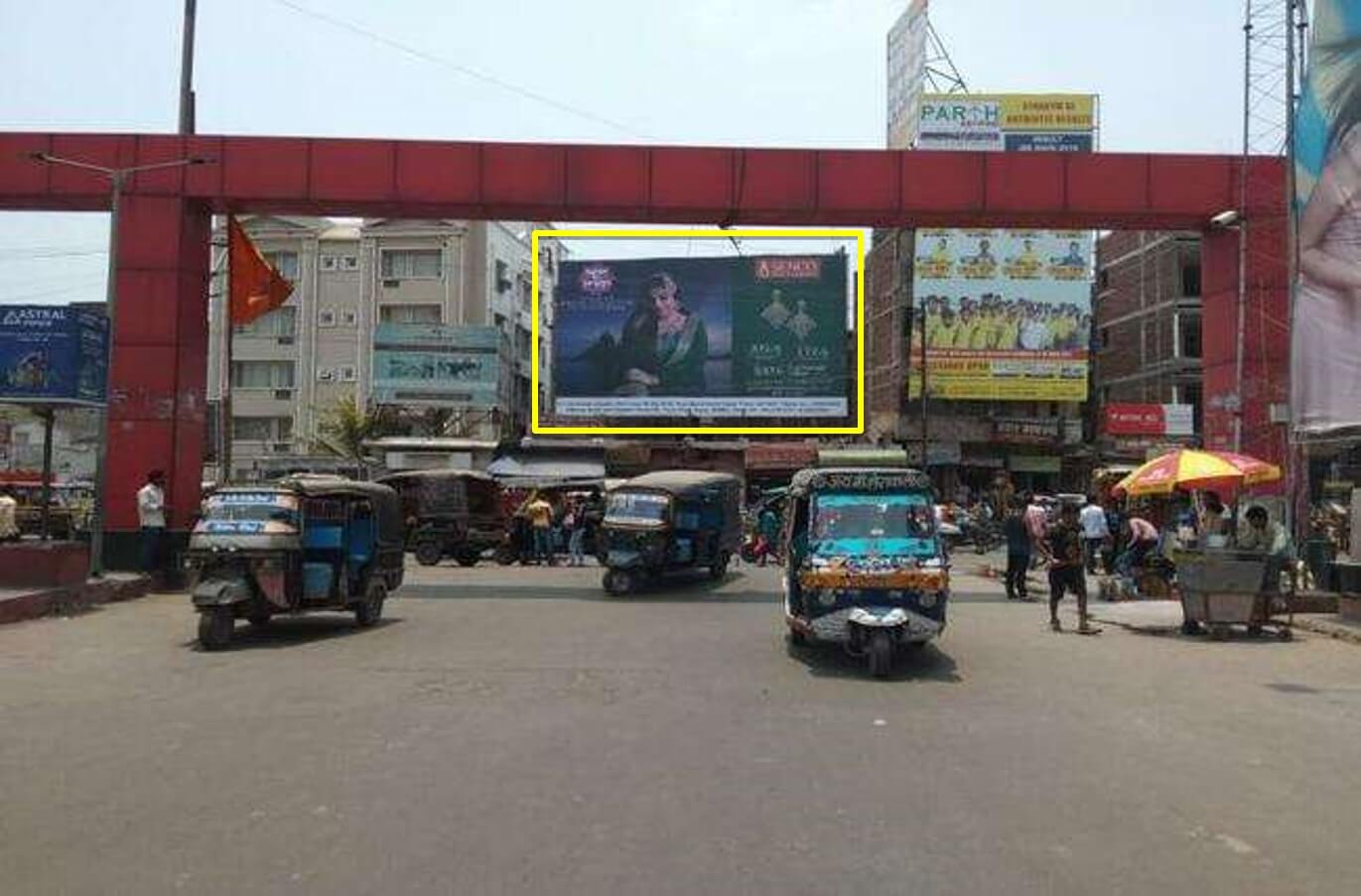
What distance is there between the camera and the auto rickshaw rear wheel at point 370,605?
1684 centimetres

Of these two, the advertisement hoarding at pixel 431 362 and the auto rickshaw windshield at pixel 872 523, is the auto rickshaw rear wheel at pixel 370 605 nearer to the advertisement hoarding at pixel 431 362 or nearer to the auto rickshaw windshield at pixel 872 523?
the auto rickshaw windshield at pixel 872 523

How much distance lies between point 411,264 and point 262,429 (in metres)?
10.3

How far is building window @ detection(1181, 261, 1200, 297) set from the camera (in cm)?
5559

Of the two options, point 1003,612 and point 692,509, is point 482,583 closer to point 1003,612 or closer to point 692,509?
point 692,509

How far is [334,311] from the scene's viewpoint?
61.0m

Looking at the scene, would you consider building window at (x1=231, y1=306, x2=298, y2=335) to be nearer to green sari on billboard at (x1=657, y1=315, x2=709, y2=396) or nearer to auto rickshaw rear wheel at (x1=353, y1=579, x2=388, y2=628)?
green sari on billboard at (x1=657, y1=315, x2=709, y2=396)

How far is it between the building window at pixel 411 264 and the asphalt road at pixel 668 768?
46.6m

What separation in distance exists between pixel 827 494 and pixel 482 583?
1173 cm

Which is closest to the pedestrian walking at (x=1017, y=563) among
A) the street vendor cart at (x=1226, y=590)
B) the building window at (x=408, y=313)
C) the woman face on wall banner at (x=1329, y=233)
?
the woman face on wall banner at (x=1329, y=233)

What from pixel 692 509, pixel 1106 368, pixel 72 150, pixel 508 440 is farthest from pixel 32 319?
pixel 1106 368

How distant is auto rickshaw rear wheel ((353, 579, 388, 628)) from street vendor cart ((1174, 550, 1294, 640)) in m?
10.3

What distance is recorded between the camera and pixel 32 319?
757 inches

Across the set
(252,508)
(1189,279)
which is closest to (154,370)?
(252,508)

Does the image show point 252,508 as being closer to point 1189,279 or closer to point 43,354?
point 43,354
